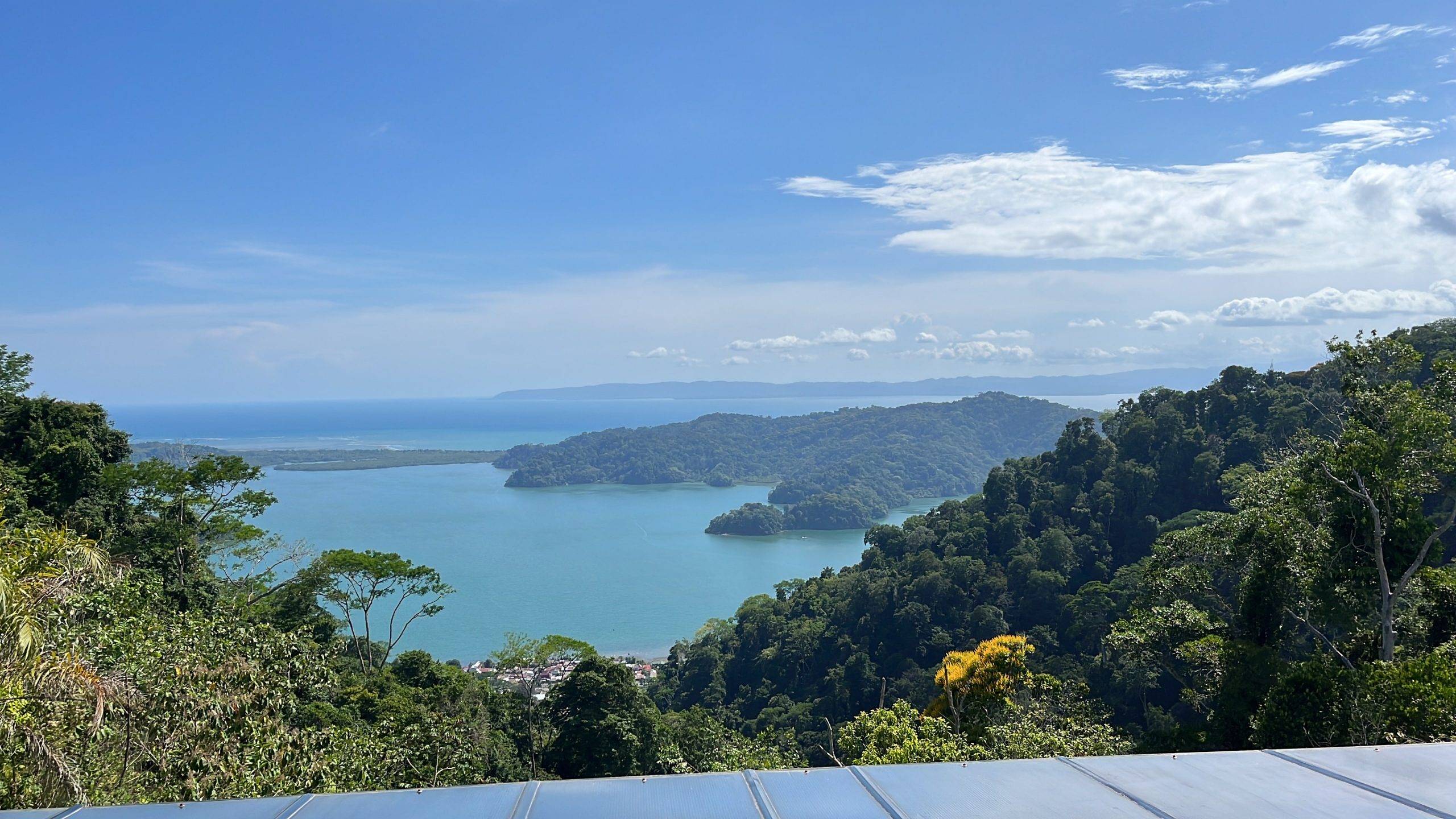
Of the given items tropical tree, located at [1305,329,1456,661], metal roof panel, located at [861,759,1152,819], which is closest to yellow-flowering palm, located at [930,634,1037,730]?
tropical tree, located at [1305,329,1456,661]

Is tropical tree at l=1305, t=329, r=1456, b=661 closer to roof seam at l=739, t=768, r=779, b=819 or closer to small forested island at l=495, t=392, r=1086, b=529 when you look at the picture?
roof seam at l=739, t=768, r=779, b=819

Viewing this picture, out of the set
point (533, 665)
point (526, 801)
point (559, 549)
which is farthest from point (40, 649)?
point (559, 549)

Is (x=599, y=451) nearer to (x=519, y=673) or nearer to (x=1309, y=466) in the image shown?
(x=519, y=673)

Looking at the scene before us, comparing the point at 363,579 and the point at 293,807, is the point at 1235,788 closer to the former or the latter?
the point at 293,807

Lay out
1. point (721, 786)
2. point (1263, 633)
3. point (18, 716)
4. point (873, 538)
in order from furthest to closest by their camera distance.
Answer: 1. point (873, 538)
2. point (1263, 633)
3. point (18, 716)
4. point (721, 786)

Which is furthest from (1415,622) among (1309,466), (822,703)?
(822,703)

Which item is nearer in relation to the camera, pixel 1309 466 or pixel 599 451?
pixel 1309 466

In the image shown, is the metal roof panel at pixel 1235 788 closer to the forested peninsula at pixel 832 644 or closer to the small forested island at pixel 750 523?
the forested peninsula at pixel 832 644
